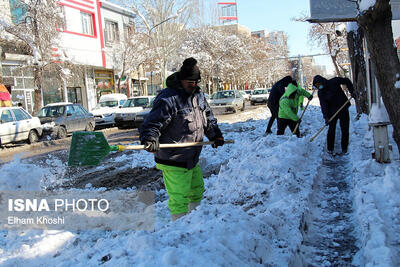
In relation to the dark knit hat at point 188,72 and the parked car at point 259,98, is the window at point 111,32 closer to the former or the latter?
the parked car at point 259,98

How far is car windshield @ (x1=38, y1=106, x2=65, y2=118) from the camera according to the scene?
53.9 ft

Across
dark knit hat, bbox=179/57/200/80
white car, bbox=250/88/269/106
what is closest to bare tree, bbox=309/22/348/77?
white car, bbox=250/88/269/106

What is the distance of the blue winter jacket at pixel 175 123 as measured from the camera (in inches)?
148

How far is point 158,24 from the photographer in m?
29.4

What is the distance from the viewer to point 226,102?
24.8 m

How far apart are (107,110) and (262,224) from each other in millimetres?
18111

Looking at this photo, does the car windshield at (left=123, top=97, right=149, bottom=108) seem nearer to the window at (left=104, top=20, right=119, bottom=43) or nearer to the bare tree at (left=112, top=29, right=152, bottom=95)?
the bare tree at (left=112, top=29, right=152, bottom=95)

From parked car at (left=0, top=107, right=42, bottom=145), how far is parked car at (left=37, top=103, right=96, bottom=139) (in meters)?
0.71

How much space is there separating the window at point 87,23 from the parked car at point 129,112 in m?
10.1

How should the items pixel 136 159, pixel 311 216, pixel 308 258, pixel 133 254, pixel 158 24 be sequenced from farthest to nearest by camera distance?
1. pixel 158 24
2. pixel 136 159
3. pixel 311 216
4. pixel 308 258
5. pixel 133 254

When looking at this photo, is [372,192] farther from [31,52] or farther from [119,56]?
[119,56]

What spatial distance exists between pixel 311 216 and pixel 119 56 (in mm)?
27073

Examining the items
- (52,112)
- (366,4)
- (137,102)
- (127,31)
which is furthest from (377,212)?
(127,31)

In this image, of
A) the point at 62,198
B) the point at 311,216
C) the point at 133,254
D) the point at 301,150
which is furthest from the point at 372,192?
the point at 62,198
